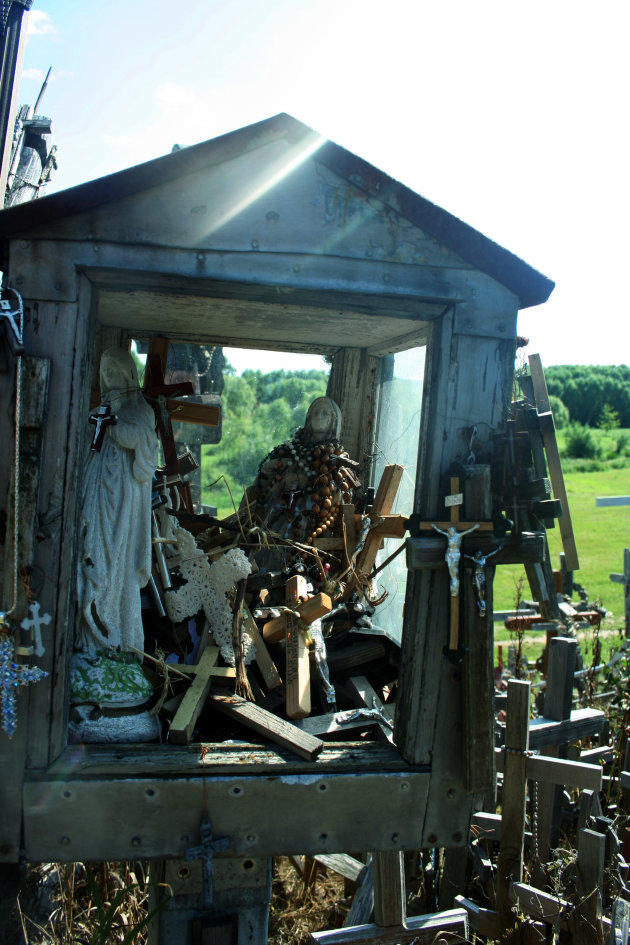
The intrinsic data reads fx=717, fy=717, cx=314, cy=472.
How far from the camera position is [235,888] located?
3.56m

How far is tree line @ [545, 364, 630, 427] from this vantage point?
40656mm

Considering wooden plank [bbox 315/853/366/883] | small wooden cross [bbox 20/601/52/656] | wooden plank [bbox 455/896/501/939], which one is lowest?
wooden plank [bbox 315/853/366/883]

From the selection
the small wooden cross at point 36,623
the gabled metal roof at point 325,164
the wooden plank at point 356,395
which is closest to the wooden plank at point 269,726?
the small wooden cross at point 36,623

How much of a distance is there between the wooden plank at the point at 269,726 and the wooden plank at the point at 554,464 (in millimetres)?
1544

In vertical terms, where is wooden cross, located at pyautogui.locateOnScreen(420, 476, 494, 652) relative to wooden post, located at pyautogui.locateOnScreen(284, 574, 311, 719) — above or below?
above

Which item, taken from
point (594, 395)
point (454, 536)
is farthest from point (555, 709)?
point (594, 395)

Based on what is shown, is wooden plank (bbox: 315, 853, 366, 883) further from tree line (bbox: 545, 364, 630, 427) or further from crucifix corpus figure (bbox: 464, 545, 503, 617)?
tree line (bbox: 545, 364, 630, 427)

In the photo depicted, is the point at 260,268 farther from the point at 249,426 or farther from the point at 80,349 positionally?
the point at 249,426

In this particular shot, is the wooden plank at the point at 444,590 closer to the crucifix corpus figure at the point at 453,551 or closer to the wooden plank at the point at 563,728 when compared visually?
the crucifix corpus figure at the point at 453,551

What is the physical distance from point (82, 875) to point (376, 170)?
530 centimetres

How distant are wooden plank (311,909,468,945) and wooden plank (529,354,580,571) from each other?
212 cm

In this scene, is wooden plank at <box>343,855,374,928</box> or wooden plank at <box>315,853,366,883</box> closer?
wooden plank at <box>343,855,374,928</box>

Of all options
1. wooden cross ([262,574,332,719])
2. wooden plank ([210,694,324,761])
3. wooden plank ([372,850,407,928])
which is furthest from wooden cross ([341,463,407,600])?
wooden plank ([372,850,407,928])

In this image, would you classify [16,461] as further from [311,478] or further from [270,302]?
[311,478]
